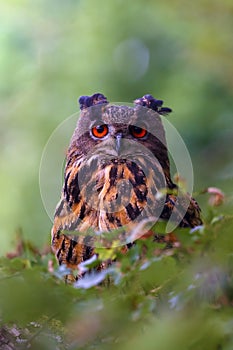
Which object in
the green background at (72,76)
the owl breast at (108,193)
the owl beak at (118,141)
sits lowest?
the owl breast at (108,193)

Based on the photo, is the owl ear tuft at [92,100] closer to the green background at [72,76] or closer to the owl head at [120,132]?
the owl head at [120,132]

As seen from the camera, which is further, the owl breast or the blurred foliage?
the owl breast

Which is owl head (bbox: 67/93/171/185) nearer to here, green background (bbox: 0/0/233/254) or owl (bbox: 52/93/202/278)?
owl (bbox: 52/93/202/278)

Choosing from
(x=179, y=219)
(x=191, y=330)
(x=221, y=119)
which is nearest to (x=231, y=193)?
(x=191, y=330)

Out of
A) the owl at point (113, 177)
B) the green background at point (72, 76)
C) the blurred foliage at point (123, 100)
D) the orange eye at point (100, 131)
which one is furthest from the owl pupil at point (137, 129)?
the green background at point (72, 76)

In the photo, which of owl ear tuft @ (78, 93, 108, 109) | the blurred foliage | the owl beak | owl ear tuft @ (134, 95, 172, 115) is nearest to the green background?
the blurred foliage

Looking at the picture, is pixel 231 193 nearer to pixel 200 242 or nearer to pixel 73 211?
pixel 200 242

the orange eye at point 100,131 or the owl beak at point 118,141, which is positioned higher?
the orange eye at point 100,131
